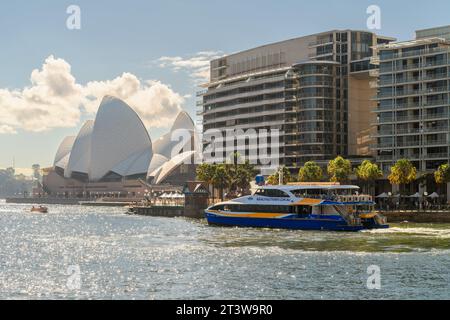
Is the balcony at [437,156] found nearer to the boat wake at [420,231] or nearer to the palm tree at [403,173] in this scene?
the palm tree at [403,173]

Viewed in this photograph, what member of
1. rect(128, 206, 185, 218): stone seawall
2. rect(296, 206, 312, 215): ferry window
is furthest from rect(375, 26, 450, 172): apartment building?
rect(296, 206, 312, 215): ferry window

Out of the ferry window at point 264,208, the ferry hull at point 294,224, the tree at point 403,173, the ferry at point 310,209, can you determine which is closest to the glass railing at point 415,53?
the tree at point 403,173

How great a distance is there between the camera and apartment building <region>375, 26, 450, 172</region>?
15138 centimetres

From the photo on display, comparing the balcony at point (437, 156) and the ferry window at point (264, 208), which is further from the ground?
the balcony at point (437, 156)

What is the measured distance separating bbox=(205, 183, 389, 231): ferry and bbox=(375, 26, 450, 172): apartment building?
179 ft

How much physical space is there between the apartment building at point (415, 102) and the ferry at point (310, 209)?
54447 mm

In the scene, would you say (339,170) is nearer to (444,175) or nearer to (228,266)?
(444,175)

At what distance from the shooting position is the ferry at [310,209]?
98.3 m

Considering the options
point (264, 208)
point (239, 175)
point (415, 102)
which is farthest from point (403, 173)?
point (264, 208)

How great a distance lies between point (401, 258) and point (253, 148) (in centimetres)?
13755

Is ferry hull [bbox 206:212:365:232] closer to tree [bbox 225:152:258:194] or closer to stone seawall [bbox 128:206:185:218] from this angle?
A: stone seawall [bbox 128:206:185:218]

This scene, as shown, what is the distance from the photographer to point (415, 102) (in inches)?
6107

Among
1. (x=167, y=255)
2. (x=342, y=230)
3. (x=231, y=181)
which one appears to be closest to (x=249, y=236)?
(x=342, y=230)

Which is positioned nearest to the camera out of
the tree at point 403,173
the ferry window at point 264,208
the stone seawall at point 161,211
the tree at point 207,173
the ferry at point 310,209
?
the ferry at point 310,209
